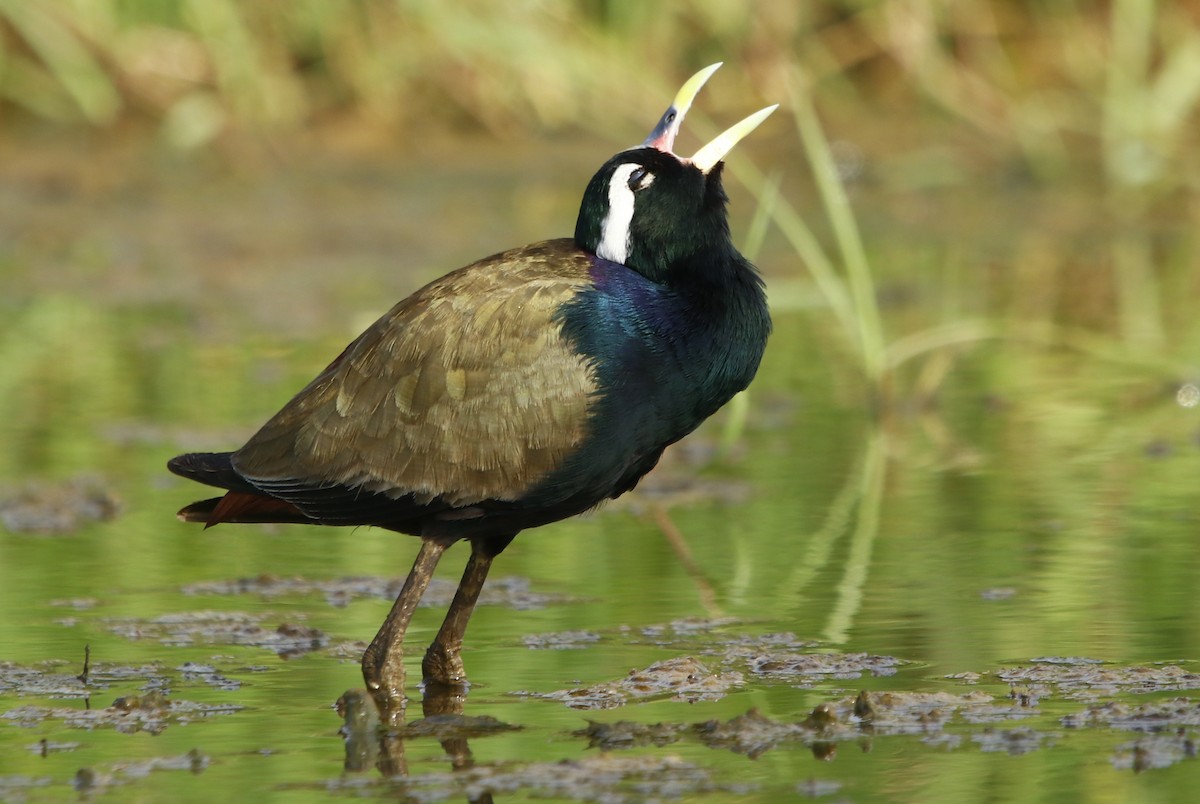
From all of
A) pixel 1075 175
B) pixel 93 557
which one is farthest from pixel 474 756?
pixel 1075 175

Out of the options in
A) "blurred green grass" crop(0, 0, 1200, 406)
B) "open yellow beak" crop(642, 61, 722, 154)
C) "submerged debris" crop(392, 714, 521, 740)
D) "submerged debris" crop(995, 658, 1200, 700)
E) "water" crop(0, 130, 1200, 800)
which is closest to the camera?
"water" crop(0, 130, 1200, 800)

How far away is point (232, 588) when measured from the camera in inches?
237

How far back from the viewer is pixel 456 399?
16.3ft

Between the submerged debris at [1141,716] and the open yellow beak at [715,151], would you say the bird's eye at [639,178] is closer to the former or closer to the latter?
the open yellow beak at [715,151]

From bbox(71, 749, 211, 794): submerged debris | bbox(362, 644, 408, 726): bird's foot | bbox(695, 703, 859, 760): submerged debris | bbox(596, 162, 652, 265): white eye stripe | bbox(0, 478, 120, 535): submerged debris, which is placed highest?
bbox(596, 162, 652, 265): white eye stripe

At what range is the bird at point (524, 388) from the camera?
15.8 feet

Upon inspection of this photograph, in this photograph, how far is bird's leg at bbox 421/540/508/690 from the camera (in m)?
5.03

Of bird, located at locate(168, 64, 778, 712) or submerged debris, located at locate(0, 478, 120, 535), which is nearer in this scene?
bird, located at locate(168, 64, 778, 712)

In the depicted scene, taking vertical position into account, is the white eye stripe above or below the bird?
Answer: above

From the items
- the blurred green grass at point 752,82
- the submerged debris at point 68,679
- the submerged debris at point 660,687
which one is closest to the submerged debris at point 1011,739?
the submerged debris at point 660,687

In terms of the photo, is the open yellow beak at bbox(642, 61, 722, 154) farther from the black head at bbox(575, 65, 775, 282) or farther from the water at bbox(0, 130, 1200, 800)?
the water at bbox(0, 130, 1200, 800)

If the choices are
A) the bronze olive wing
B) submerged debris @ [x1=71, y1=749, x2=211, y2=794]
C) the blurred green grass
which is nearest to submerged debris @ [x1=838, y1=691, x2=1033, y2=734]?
the bronze olive wing

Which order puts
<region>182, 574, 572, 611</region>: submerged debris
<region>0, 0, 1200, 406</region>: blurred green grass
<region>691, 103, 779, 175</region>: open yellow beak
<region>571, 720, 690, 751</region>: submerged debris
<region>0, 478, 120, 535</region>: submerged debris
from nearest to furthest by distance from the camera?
<region>571, 720, 690, 751</region>: submerged debris, <region>691, 103, 779, 175</region>: open yellow beak, <region>182, 574, 572, 611</region>: submerged debris, <region>0, 478, 120, 535</region>: submerged debris, <region>0, 0, 1200, 406</region>: blurred green grass

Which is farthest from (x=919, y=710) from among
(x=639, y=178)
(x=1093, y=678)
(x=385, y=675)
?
(x=639, y=178)
